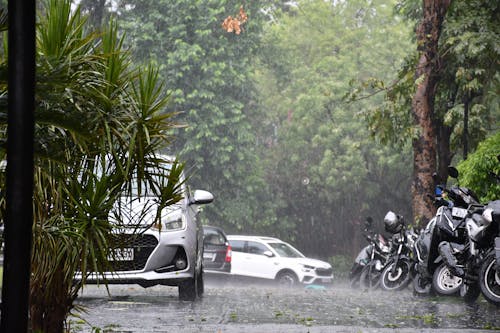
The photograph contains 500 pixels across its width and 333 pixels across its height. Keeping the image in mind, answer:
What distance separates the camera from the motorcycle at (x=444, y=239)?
14.5 m

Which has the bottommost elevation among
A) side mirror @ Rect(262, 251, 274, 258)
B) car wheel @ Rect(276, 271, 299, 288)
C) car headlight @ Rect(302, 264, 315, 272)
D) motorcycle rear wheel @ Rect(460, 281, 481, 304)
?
motorcycle rear wheel @ Rect(460, 281, 481, 304)

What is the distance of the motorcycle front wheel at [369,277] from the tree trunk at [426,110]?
140cm

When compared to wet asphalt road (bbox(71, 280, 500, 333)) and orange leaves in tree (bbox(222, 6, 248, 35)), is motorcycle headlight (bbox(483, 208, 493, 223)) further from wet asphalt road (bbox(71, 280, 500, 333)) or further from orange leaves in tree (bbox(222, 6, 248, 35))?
orange leaves in tree (bbox(222, 6, 248, 35))

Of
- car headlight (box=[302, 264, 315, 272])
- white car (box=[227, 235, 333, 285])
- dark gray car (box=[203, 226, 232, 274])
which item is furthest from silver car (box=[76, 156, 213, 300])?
car headlight (box=[302, 264, 315, 272])

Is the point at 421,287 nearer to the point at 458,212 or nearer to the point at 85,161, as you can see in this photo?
the point at 458,212

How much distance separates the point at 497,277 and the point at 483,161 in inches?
175

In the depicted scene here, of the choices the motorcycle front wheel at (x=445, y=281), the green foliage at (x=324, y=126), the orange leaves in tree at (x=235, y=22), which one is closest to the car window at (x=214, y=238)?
the orange leaves in tree at (x=235, y=22)

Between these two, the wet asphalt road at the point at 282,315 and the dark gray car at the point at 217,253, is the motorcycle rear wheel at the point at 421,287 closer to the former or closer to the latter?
the wet asphalt road at the point at 282,315

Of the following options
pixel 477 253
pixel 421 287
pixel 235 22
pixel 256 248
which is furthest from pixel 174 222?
pixel 235 22

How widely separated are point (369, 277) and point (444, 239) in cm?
760

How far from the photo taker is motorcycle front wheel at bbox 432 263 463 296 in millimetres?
14922

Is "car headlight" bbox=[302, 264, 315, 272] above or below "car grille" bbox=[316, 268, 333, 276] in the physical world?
above

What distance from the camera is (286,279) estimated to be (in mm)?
33500

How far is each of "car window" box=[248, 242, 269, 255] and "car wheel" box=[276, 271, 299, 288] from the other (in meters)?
0.98
